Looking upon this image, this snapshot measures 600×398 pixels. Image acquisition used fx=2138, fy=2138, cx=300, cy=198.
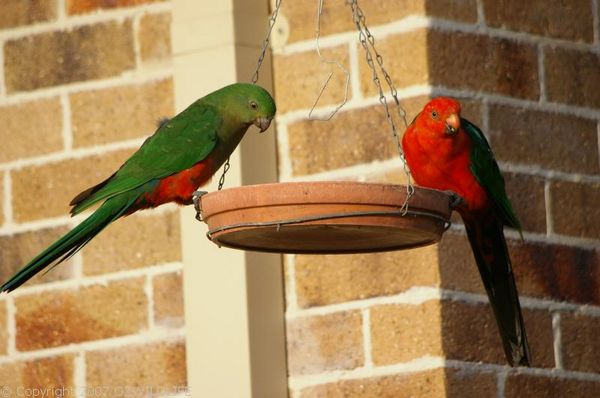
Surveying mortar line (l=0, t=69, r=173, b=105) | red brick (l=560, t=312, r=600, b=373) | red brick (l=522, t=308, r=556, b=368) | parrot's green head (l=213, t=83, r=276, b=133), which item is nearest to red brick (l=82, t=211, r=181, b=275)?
mortar line (l=0, t=69, r=173, b=105)

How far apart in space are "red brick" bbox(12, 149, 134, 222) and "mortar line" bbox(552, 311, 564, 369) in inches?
56.8

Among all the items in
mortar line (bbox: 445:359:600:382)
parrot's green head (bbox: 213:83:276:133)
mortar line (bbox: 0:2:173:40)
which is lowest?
mortar line (bbox: 445:359:600:382)

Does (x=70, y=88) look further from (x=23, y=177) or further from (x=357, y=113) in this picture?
(x=357, y=113)

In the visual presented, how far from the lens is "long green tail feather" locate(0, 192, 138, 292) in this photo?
19.1 ft

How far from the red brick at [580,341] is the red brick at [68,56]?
63.9 inches

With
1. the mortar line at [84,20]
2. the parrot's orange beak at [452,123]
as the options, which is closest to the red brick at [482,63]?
the parrot's orange beak at [452,123]

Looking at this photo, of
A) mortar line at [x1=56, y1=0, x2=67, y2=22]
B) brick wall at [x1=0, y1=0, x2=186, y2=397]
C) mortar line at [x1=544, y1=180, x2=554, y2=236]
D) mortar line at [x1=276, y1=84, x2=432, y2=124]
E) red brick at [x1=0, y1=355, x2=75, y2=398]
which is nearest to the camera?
mortar line at [x1=276, y1=84, x2=432, y2=124]

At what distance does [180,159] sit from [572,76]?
4.58 ft

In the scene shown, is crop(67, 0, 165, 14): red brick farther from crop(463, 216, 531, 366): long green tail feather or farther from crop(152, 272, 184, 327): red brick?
crop(463, 216, 531, 366): long green tail feather

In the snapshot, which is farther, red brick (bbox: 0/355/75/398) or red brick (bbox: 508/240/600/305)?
red brick (bbox: 0/355/75/398)

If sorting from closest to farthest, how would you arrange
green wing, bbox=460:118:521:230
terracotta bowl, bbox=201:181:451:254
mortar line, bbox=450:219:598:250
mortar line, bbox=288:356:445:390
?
terracotta bowl, bbox=201:181:451:254 → green wing, bbox=460:118:521:230 → mortar line, bbox=288:356:445:390 → mortar line, bbox=450:219:598:250

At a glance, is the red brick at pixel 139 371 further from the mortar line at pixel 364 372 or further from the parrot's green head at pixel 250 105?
the parrot's green head at pixel 250 105

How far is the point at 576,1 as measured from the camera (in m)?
A: 6.84

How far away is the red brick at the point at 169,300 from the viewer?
6680 mm
